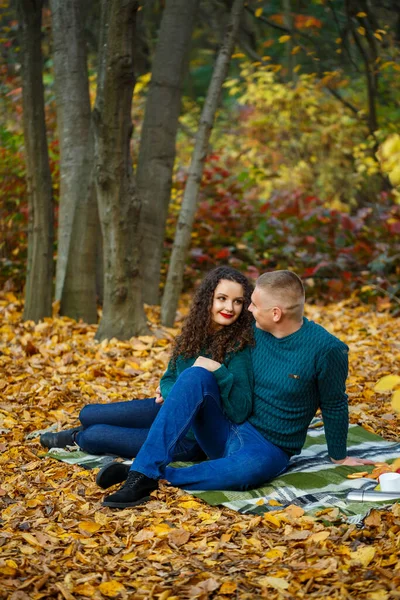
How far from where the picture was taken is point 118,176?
5.91 m

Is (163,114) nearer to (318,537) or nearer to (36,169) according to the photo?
(36,169)

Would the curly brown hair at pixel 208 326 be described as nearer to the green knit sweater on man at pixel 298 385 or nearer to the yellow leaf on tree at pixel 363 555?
the green knit sweater on man at pixel 298 385

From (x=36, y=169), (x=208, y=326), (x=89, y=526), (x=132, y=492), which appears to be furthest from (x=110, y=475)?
(x=36, y=169)

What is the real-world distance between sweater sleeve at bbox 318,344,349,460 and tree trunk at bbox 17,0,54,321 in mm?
3805

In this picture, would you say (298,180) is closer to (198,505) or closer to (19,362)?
(19,362)

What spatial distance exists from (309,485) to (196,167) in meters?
4.20

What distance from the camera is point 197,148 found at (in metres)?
6.96

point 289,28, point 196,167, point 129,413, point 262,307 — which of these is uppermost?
point 289,28

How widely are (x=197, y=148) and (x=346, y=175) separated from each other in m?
8.56

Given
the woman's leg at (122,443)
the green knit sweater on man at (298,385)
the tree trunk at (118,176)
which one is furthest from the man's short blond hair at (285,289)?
the tree trunk at (118,176)

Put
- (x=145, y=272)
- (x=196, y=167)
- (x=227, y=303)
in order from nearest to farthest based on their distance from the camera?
1. (x=227, y=303)
2. (x=196, y=167)
3. (x=145, y=272)

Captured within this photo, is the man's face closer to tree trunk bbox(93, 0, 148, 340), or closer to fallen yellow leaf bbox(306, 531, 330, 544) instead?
fallen yellow leaf bbox(306, 531, 330, 544)

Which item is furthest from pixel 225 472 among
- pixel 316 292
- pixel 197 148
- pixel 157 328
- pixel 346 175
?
pixel 346 175

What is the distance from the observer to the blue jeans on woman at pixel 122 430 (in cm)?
376
